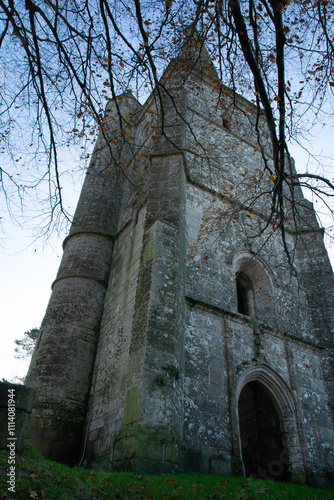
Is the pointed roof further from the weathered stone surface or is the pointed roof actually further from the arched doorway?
the arched doorway

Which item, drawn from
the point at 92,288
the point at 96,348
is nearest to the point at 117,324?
the point at 96,348

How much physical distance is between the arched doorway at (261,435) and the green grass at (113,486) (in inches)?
114

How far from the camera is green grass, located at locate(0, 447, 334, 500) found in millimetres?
3523

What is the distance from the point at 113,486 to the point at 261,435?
18.4 feet

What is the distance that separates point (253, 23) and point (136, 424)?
19.5ft

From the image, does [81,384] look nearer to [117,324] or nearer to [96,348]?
[96,348]

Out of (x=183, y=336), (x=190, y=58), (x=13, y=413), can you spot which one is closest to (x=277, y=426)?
(x=183, y=336)

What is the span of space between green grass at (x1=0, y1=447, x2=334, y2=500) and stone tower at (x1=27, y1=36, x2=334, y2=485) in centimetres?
70

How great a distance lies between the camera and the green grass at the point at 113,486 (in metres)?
3.52

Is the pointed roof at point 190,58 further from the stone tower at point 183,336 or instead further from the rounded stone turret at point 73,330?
the rounded stone turret at point 73,330

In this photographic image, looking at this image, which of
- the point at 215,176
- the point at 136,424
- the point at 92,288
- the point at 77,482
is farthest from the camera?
the point at 215,176

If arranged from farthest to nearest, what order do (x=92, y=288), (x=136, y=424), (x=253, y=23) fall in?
(x=92, y=288)
(x=136, y=424)
(x=253, y=23)

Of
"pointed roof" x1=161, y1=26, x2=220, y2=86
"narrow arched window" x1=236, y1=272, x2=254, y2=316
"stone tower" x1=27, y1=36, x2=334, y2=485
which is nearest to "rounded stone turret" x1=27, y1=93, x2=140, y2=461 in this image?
"stone tower" x1=27, y1=36, x2=334, y2=485

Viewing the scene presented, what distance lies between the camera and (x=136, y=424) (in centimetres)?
550
